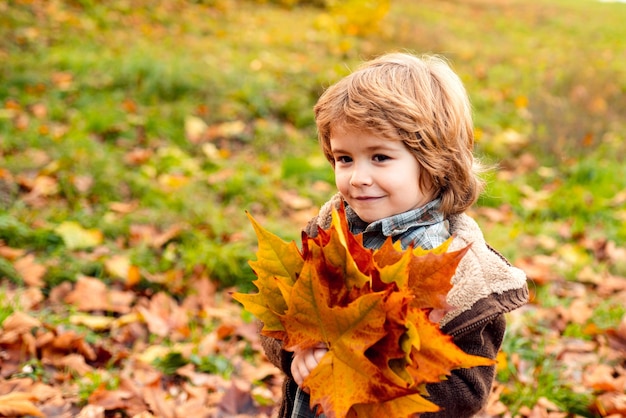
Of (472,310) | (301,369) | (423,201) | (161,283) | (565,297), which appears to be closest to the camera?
(301,369)

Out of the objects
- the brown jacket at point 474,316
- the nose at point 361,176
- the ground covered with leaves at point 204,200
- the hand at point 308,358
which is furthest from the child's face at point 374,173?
the ground covered with leaves at point 204,200

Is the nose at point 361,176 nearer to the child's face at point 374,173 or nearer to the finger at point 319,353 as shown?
the child's face at point 374,173

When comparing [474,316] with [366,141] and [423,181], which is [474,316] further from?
[366,141]

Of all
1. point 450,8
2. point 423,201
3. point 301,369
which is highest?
point 423,201

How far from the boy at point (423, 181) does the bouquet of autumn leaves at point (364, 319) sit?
362mm

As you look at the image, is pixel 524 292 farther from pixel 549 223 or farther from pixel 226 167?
pixel 226 167

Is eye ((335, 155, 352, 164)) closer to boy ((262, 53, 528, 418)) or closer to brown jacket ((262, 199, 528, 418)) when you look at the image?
boy ((262, 53, 528, 418))

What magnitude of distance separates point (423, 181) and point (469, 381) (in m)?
0.53

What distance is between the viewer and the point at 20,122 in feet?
14.6

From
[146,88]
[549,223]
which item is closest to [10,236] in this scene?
[146,88]

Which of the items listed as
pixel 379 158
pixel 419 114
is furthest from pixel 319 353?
pixel 419 114

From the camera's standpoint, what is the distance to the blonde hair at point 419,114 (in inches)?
56.3

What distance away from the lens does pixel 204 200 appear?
389 centimetres

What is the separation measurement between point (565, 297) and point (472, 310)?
7.21 ft
